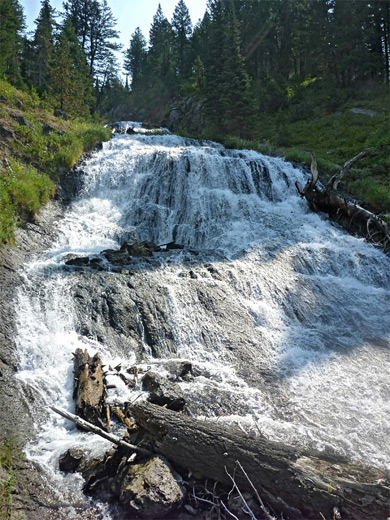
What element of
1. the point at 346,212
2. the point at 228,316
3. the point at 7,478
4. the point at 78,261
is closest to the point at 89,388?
the point at 7,478

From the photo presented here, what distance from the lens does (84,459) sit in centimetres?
458

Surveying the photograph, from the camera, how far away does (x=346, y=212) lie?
1380cm

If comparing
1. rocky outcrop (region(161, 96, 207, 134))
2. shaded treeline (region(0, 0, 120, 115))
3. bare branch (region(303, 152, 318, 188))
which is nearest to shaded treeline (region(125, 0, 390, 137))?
rocky outcrop (region(161, 96, 207, 134))

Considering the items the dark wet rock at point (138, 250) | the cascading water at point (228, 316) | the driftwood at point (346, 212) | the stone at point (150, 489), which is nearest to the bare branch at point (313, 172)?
the driftwood at point (346, 212)

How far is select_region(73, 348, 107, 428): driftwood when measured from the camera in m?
5.24

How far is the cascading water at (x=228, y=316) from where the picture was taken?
5730mm

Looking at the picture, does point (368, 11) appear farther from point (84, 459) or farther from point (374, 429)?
point (84, 459)

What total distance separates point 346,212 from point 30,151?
1326cm

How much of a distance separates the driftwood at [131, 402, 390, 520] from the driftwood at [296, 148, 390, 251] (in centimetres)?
1002

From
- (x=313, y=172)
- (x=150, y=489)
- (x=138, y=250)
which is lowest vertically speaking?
(x=150, y=489)

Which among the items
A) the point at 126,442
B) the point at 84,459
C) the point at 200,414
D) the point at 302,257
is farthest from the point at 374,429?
the point at 302,257

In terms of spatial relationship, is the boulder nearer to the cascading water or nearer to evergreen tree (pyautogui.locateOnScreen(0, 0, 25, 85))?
the cascading water

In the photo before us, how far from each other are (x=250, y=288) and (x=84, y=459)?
6068 mm

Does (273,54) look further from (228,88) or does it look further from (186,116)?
(228,88)
